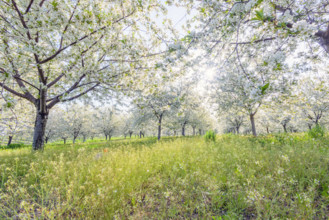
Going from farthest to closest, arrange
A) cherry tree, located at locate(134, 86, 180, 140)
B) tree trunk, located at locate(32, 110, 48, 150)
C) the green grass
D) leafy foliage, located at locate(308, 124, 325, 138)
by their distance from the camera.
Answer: tree trunk, located at locate(32, 110, 48, 150)
leafy foliage, located at locate(308, 124, 325, 138)
cherry tree, located at locate(134, 86, 180, 140)
the green grass

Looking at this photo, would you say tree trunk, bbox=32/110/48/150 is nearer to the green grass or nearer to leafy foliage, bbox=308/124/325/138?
the green grass

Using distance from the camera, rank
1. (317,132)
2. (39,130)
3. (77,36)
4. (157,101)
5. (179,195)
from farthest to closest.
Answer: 1. (157,101)
2. (39,130)
3. (317,132)
4. (77,36)
5. (179,195)

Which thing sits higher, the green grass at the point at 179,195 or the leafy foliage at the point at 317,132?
the leafy foliage at the point at 317,132

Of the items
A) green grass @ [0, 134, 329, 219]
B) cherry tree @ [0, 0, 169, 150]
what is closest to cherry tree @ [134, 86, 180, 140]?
cherry tree @ [0, 0, 169, 150]

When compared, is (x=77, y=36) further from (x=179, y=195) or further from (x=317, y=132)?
(x=317, y=132)

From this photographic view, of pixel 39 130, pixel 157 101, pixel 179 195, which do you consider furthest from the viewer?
pixel 157 101

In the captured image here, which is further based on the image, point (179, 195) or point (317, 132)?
point (317, 132)

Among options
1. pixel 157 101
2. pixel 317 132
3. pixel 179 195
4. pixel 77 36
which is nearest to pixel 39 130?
pixel 77 36

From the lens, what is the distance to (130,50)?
4.78 m

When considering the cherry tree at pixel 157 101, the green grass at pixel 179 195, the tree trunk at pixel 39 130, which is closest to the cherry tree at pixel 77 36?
the cherry tree at pixel 157 101

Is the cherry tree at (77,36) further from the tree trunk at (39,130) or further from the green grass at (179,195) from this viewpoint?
the green grass at (179,195)

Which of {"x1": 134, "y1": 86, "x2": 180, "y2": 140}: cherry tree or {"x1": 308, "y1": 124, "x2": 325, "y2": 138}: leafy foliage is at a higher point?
{"x1": 134, "y1": 86, "x2": 180, "y2": 140}: cherry tree

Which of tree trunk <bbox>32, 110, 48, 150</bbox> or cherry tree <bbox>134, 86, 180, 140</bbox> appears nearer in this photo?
cherry tree <bbox>134, 86, 180, 140</bbox>

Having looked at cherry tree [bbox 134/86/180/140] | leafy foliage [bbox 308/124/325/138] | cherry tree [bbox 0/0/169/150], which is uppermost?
cherry tree [bbox 0/0/169/150]
